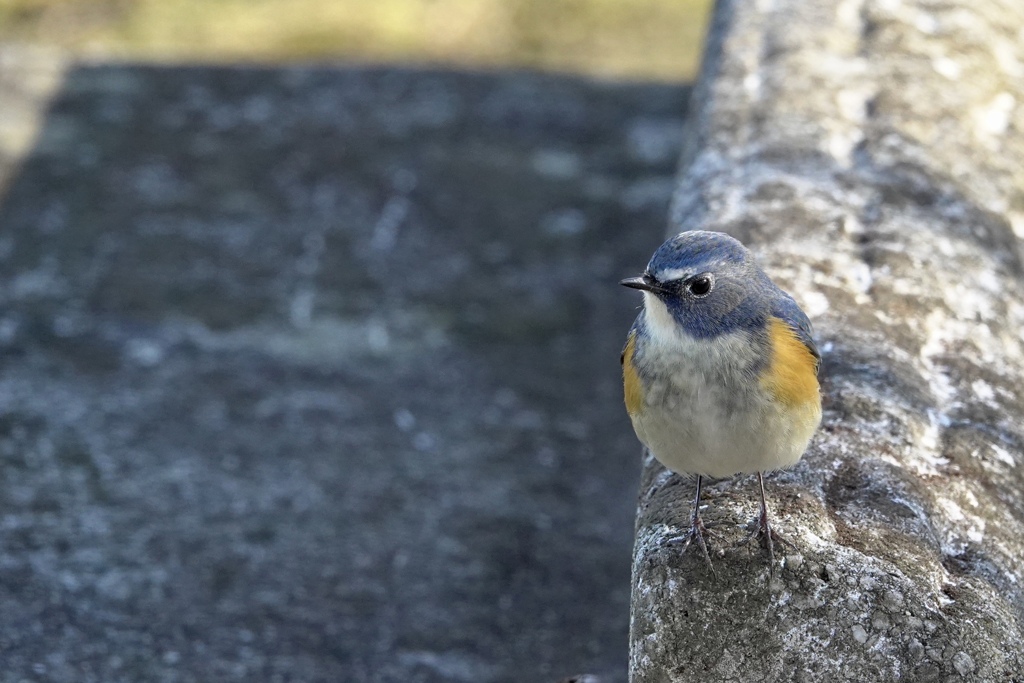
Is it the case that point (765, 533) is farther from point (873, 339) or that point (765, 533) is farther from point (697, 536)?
point (873, 339)

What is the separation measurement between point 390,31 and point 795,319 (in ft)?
17.1

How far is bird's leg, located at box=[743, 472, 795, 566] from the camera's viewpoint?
2293 millimetres

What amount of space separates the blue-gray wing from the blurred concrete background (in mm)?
1183

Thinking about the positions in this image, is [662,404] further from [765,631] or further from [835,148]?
[835,148]

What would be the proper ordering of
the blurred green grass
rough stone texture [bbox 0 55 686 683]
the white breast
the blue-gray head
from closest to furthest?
the white breast → the blue-gray head → rough stone texture [bbox 0 55 686 683] → the blurred green grass


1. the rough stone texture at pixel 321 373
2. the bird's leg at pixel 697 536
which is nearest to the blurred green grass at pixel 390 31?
the rough stone texture at pixel 321 373

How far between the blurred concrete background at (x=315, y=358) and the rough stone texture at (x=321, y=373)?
0.04 feet

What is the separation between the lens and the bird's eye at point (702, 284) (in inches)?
98.9

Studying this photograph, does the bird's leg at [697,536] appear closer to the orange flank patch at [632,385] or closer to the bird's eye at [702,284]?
the orange flank patch at [632,385]

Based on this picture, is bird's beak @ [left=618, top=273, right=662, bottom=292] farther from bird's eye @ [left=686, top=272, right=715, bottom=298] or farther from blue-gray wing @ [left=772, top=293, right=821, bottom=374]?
blue-gray wing @ [left=772, top=293, right=821, bottom=374]

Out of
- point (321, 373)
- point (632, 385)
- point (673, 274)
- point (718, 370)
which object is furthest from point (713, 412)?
point (321, 373)

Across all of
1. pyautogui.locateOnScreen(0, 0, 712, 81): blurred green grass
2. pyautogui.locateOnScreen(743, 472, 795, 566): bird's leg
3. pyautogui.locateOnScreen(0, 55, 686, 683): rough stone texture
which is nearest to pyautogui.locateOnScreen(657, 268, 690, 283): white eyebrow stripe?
pyautogui.locateOnScreen(743, 472, 795, 566): bird's leg

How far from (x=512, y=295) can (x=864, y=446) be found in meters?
2.36

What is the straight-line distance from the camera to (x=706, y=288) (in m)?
2.52
